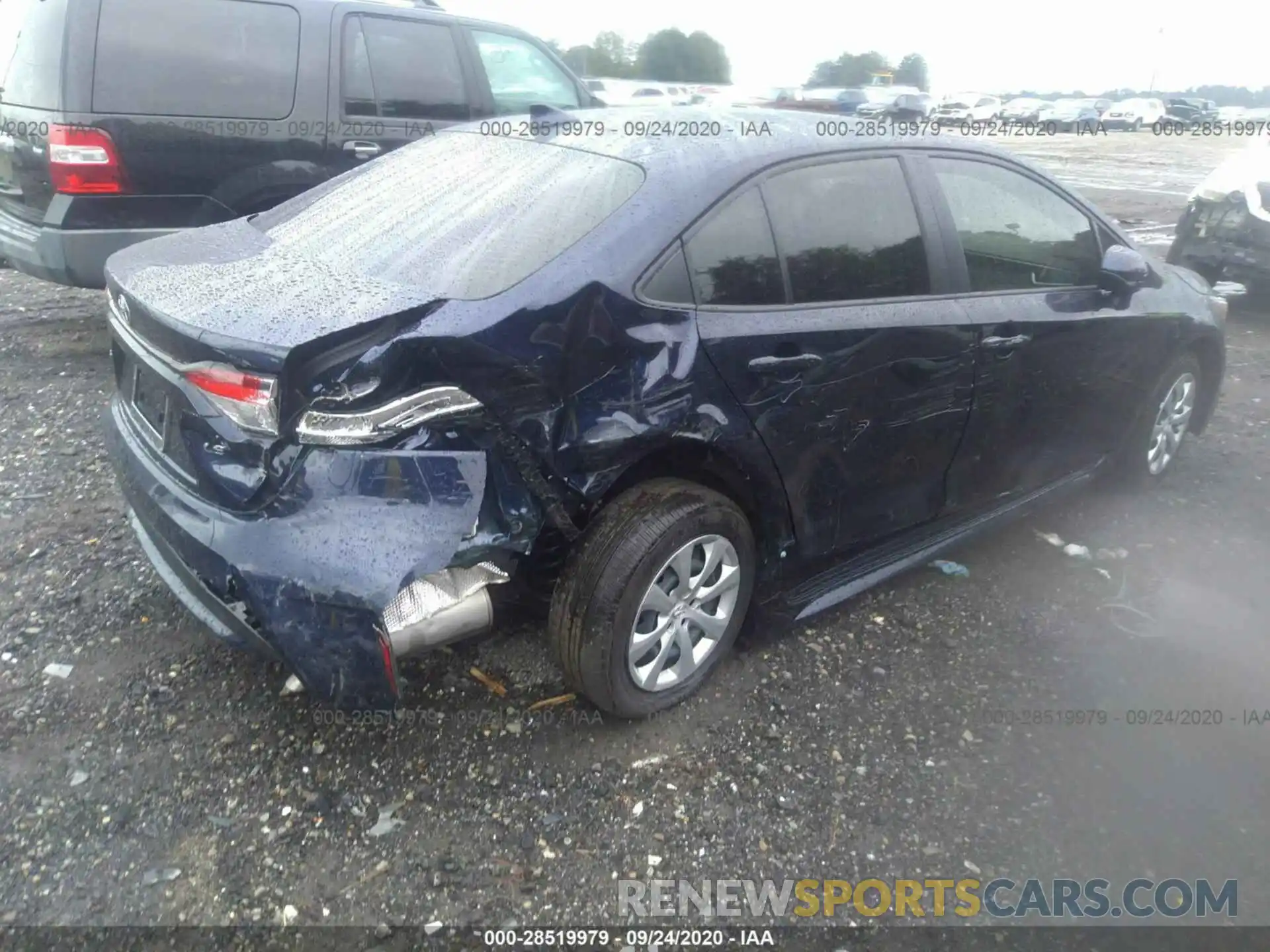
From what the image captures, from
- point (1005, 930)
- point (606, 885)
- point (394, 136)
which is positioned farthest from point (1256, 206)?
point (606, 885)

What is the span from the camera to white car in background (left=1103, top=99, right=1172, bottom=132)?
3878cm

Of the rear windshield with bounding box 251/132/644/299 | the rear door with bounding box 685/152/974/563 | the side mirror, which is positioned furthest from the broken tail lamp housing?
the side mirror

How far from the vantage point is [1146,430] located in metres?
4.22

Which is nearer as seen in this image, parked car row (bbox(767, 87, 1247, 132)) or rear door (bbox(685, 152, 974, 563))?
rear door (bbox(685, 152, 974, 563))

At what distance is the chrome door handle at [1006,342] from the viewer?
326 cm

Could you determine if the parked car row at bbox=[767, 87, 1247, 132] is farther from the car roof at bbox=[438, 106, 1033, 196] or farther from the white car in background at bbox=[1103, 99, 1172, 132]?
the car roof at bbox=[438, 106, 1033, 196]

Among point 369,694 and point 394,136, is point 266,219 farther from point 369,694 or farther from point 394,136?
point 394,136

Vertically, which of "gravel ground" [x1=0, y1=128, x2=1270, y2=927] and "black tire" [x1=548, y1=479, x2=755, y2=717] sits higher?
"black tire" [x1=548, y1=479, x2=755, y2=717]

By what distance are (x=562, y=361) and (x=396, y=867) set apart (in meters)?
1.30

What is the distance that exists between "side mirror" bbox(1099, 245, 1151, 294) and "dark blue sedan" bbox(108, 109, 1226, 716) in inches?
0.6

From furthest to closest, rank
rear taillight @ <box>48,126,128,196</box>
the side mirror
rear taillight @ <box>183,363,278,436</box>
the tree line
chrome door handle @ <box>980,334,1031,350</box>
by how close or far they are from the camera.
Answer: the tree line, rear taillight @ <box>48,126,128,196</box>, the side mirror, chrome door handle @ <box>980,334,1031,350</box>, rear taillight @ <box>183,363,278,436</box>

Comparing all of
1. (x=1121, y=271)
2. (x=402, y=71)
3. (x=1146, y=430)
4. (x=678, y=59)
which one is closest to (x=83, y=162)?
(x=402, y=71)

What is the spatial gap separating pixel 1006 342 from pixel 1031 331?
16 cm

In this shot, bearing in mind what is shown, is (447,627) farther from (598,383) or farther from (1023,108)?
(1023,108)
